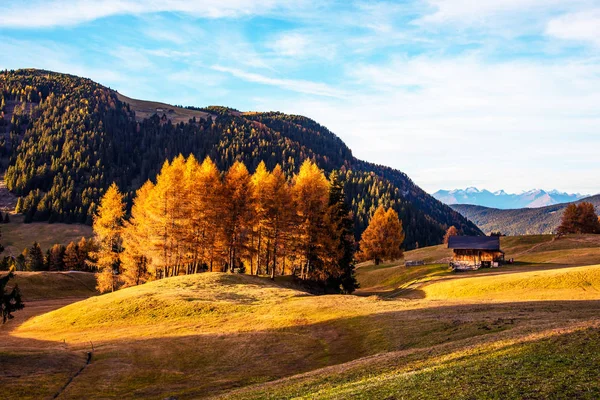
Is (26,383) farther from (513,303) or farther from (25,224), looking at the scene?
(25,224)

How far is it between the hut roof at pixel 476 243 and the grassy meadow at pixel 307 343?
26.6 m

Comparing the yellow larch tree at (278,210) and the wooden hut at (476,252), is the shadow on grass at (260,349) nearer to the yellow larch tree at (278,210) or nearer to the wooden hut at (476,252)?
the yellow larch tree at (278,210)

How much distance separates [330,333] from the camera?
35.0 meters

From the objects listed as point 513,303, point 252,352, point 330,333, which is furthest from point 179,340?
point 513,303

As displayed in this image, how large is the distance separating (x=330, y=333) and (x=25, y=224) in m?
204

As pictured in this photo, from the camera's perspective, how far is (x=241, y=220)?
64.2m

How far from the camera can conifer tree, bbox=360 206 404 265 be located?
10269cm

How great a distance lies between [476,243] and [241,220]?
47715 millimetres

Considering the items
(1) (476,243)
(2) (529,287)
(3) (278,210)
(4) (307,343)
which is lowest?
(4) (307,343)

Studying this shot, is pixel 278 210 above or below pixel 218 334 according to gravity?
above

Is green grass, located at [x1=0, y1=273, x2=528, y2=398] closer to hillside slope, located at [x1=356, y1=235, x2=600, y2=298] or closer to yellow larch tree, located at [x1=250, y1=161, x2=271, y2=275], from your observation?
yellow larch tree, located at [x1=250, y1=161, x2=271, y2=275]

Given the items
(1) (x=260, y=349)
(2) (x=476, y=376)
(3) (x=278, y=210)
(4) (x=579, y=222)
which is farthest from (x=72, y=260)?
(4) (x=579, y=222)

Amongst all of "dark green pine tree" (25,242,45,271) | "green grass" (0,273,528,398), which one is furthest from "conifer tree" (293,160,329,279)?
"dark green pine tree" (25,242,45,271)

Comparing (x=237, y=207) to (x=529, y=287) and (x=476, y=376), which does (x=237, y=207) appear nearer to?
(x=529, y=287)
